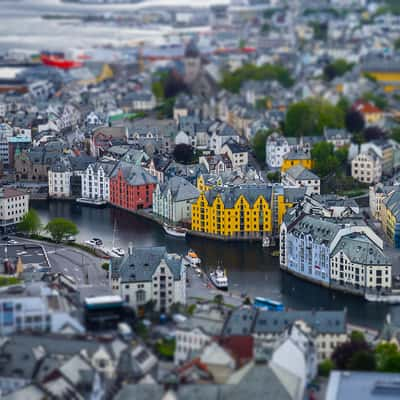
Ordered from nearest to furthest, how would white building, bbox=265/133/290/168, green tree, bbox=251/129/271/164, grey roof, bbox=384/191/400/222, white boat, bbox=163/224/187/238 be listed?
grey roof, bbox=384/191/400/222
white boat, bbox=163/224/187/238
white building, bbox=265/133/290/168
green tree, bbox=251/129/271/164

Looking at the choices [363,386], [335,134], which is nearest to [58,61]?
[335,134]

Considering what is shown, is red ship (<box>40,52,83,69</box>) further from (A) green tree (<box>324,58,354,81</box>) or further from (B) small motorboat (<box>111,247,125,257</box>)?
(B) small motorboat (<box>111,247,125,257</box>)

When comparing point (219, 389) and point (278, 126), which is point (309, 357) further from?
point (278, 126)

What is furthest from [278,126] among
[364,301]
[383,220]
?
[364,301]

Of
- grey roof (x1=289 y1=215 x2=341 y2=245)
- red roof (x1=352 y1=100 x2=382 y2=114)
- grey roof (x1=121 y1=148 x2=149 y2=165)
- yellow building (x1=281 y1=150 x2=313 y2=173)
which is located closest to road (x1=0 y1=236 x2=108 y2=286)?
grey roof (x1=289 y1=215 x2=341 y2=245)

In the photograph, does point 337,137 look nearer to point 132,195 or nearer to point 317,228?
point 132,195

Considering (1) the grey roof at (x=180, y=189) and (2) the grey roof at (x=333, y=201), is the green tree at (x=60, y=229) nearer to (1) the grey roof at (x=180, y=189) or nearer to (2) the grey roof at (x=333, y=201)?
(1) the grey roof at (x=180, y=189)

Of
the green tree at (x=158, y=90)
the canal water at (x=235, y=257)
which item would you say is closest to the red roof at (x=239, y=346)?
the canal water at (x=235, y=257)
